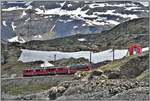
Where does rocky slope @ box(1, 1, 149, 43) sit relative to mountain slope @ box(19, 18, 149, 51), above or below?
above

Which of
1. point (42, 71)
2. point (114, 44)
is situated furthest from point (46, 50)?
point (114, 44)

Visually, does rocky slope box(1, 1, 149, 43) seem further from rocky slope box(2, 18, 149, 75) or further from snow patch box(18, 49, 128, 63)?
snow patch box(18, 49, 128, 63)

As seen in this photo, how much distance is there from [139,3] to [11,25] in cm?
548

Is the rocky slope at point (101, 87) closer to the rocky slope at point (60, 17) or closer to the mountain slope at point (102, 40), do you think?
the mountain slope at point (102, 40)

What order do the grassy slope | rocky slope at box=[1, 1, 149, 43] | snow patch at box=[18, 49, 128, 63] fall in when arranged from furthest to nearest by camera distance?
1. snow patch at box=[18, 49, 128, 63]
2. rocky slope at box=[1, 1, 149, 43]
3. the grassy slope

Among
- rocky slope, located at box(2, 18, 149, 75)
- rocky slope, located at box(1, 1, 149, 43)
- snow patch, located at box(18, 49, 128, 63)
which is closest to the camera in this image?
rocky slope, located at box(1, 1, 149, 43)

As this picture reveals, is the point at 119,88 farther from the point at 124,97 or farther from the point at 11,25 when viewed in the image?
the point at 11,25

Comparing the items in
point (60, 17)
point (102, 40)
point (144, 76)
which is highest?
point (60, 17)

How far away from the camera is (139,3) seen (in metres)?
26.0

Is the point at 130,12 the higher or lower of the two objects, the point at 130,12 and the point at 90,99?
the higher

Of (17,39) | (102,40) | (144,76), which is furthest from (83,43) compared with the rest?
(144,76)

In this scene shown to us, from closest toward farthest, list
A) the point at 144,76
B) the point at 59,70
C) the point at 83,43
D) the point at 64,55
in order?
the point at 144,76, the point at 64,55, the point at 59,70, the point at 83,43

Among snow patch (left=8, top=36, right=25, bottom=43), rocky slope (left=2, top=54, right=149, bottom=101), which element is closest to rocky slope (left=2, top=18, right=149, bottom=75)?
snow patch (left=8, top=36, right=25, bottom=43)

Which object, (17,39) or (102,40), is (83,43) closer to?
(102,40)
